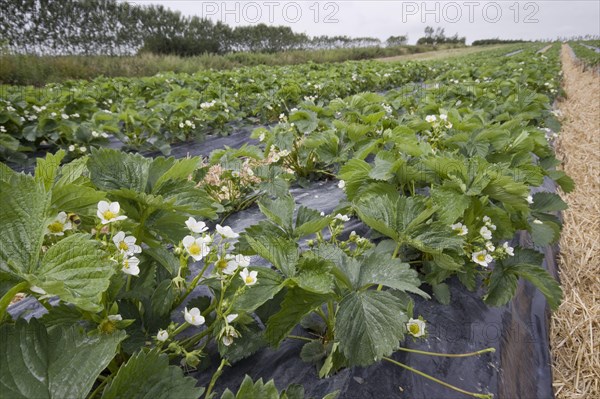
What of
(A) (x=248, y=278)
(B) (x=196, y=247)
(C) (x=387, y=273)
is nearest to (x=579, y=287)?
(C) (x=387, y=273)

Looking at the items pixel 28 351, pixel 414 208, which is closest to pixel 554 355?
pixel 414 208

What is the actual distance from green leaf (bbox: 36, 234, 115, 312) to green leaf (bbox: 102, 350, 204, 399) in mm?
139

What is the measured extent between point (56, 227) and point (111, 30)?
24007 mm

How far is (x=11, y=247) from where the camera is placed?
2.44 feet

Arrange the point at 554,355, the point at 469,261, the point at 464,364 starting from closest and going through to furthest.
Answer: the point at 464,364
the point at 469,261
the point at 554,355

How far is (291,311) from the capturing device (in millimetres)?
1029

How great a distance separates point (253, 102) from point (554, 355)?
17.6 feet

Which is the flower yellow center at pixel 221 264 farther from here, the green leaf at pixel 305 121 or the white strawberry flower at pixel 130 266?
the green leaf at pixel 305 121

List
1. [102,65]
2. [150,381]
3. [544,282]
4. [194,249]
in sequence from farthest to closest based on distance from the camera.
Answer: [102,65] → [544,282] → [194,249] → [150,381]

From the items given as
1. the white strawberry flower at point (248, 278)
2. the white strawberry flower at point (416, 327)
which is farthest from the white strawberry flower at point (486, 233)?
the white strawberry flower at point (248, 278)

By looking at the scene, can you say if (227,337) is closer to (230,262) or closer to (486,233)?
(230,262)

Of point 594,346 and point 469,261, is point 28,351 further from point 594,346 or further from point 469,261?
point 594,346

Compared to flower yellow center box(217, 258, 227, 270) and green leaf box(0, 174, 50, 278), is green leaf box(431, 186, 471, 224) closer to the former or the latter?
flower yellow center box(217, 258, 227, 270)

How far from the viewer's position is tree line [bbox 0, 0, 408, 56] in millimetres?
17391
